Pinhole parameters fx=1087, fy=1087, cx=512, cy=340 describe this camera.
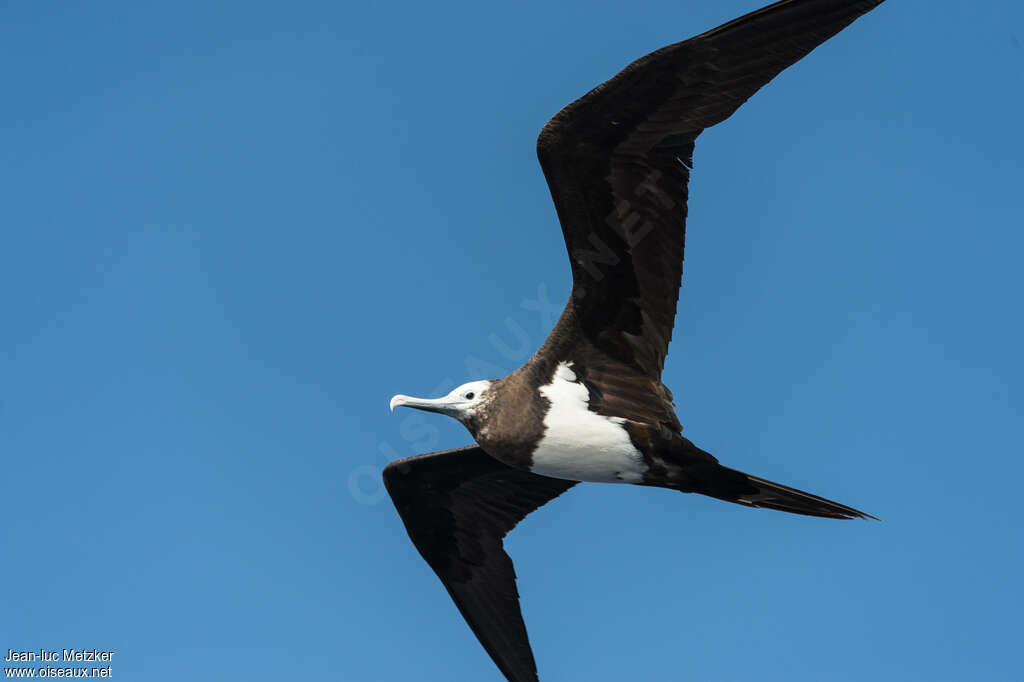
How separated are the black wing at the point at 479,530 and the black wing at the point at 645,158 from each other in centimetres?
188

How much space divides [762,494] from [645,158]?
2.27 metres

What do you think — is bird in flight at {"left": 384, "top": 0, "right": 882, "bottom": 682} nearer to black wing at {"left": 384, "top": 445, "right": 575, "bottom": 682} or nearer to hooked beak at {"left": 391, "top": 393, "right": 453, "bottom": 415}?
hooked beak at {"left": 391, "top": 393, "right": 453, "bottom": 415}

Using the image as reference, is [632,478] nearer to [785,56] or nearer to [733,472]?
[733,472]

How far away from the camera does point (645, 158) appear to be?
21.9ft

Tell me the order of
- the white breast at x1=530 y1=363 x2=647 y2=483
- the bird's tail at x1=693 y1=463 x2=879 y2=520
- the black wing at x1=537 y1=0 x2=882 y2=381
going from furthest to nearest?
the white breast at x1=530 y1=363 x2=647 y2=483 < the bird's tail at x1=693 y1=463 x2=879 y2=520 < the black wing at x1=537 y1=0 x2=882 y2=381

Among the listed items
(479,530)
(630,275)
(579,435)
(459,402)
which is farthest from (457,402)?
(479,530)

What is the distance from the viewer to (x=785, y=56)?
6133 mm

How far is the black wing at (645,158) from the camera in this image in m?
6.11

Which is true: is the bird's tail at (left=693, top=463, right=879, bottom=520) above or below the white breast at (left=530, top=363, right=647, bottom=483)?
below

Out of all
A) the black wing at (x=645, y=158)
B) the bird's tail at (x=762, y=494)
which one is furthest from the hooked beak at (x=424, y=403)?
the bird's tail at (x=762, y=494)

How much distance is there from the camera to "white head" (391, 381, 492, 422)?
731cm

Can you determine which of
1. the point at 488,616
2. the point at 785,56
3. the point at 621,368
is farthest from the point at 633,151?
the point at 488,616

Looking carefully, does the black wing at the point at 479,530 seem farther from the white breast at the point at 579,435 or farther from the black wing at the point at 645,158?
the black wing at the point at 645,158

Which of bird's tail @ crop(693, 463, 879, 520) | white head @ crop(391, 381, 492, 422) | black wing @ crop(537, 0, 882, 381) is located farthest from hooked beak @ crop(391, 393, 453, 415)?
bird's tail @ crop(693, 463, 879, 520)
